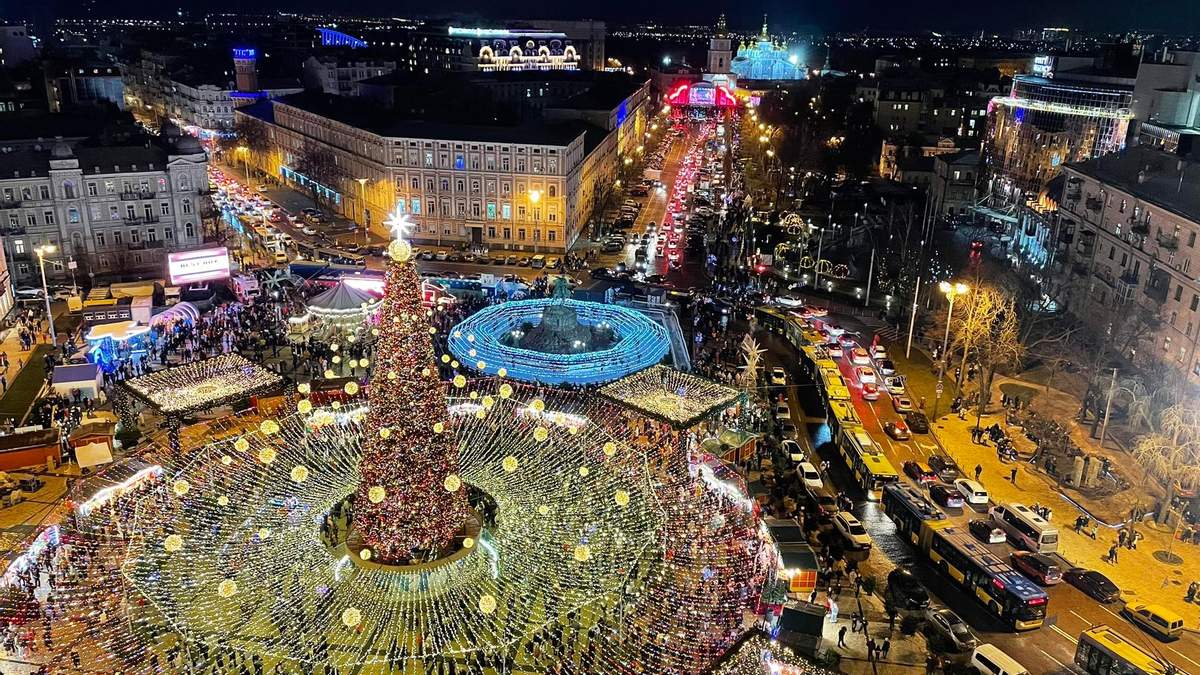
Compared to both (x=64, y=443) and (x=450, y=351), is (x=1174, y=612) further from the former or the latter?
(x=64, y=443)

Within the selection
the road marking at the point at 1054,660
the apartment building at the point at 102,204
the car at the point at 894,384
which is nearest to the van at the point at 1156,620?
the road marking at the point at 1054,660

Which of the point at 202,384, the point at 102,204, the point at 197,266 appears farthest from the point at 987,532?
the point at 102,204

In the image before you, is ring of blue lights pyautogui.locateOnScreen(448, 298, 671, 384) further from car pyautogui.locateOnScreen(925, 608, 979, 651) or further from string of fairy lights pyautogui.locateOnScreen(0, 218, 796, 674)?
car pyautogui.locateOnScreen(925, 608, 979, 651)

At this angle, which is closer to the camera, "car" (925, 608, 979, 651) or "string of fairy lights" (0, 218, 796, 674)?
"string of fairy lights" (0, 218, 796, 674)

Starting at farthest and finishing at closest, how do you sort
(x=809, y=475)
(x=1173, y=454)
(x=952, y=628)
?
1. (x=809, y=475)
2. (x=1173, y=454)
3. (x=952, y=628)

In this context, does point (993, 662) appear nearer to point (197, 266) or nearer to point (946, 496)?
point (946, 496)

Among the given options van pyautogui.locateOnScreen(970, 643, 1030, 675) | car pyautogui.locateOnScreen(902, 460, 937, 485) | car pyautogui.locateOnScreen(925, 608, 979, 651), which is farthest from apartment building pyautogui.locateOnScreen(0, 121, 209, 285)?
van pyautogui.locateOnScreen(970, 643, 1030, 675)

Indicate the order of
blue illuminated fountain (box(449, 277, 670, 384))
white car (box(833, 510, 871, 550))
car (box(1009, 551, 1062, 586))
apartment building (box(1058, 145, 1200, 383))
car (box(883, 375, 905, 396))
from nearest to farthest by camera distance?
1. car (box(1009, 551, 1062, 586))
2. white car (box(833, 510, 871, 550))
3. blue illuminated fountain (box(449, 277, 670, 384))
4. car (box(883, 375, 905, 396))
5. apartment building (box(1058, 145, 1200, 383))
